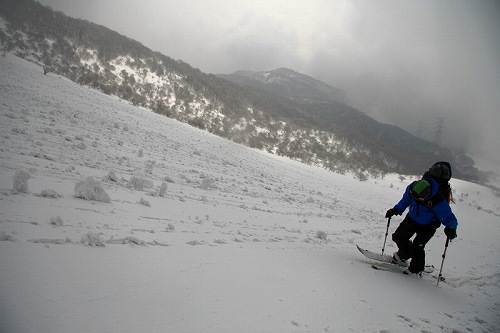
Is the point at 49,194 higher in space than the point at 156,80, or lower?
lower

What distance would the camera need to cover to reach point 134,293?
2123mm

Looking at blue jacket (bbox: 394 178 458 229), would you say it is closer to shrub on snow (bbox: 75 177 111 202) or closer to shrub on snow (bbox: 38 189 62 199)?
shrub on snow (bbox: 75 177 111 202)

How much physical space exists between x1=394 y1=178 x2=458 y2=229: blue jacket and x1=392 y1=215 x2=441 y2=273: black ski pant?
0.40ft

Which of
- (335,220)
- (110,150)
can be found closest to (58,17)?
(110,150)

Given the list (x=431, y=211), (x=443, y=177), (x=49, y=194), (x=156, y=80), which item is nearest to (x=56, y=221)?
(x=49, y=194)

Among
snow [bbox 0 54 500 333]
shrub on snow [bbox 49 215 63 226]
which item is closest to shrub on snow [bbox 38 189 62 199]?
snow [bbox 0 54 500 333]

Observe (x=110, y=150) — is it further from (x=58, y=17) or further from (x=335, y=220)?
(x=58, y=17)

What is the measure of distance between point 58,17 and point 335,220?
281ft

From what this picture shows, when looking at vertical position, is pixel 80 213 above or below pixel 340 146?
below

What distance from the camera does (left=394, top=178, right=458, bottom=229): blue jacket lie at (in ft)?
15.0

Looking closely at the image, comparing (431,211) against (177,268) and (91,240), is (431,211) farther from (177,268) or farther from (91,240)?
(91,240)

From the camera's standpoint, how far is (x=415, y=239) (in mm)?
5066

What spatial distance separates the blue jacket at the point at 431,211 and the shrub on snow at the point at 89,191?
5.29 m

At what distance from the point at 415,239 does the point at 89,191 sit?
5.70 meters
